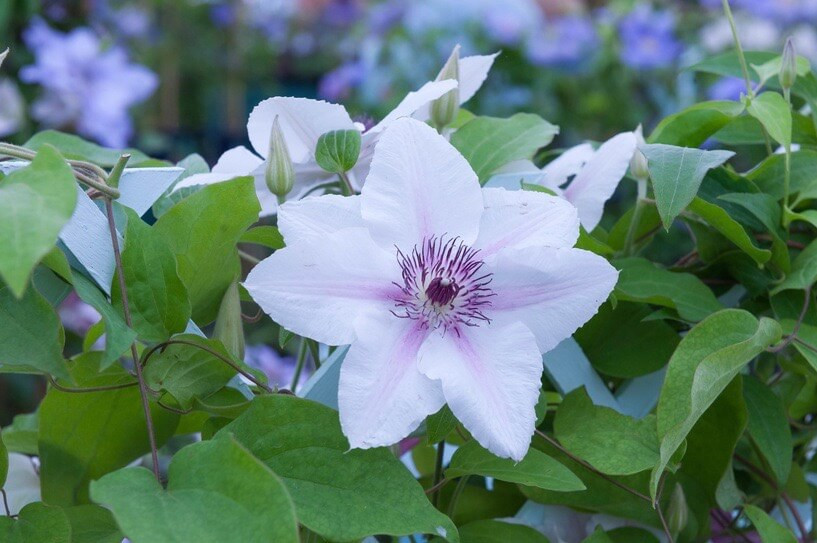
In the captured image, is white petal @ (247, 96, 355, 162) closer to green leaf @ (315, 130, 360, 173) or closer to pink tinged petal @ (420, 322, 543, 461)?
green leaf @ (315, 130, 360, 173)

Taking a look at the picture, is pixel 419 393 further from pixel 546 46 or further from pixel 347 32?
pixel 347 32

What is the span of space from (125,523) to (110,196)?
15cm

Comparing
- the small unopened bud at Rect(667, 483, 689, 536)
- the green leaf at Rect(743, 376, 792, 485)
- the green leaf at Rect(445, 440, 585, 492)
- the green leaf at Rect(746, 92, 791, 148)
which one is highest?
the green leaf at Rect(746, 92, 791, 148)

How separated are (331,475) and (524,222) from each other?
136mm

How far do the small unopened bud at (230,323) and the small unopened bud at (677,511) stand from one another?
9.2 inches

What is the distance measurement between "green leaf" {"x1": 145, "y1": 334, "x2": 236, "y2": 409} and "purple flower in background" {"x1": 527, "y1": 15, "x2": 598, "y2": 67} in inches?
98.9

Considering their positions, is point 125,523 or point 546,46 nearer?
point 125,523

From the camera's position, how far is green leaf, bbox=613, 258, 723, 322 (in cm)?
51

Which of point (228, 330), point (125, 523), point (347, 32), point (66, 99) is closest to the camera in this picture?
point (125, 523)

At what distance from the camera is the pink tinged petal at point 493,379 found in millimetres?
390

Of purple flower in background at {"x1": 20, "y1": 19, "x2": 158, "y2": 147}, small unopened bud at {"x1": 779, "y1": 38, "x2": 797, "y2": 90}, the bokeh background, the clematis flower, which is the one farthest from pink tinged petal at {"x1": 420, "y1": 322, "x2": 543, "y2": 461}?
purple flower in background at {"x1": 20, "y1": 19, "x2": 158, "y2": 147}

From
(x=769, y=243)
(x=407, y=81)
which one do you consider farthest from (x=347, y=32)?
(x=769, y=243)

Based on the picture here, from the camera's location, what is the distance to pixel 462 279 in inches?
16.9

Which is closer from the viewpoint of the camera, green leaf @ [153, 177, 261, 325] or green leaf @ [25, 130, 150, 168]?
green leaf @ [153, 177, 261, 325]
